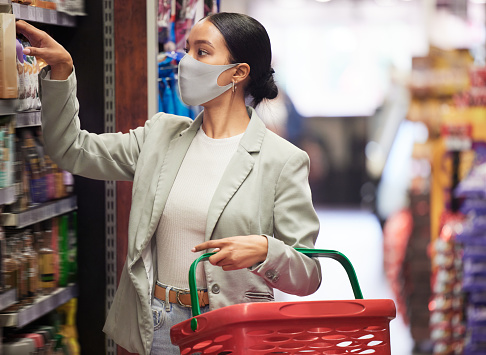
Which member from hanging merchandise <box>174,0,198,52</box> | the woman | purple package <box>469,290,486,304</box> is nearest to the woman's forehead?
the woman

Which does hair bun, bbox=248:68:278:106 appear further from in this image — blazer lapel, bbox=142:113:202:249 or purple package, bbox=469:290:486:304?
purple package, bbox=469:290:486:304

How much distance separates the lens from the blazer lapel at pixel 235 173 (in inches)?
79.4

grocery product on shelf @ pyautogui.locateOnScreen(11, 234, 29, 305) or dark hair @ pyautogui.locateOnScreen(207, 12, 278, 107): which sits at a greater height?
dark hair @ pyautogui.locateOnScreen(207, 12, 278, 107)

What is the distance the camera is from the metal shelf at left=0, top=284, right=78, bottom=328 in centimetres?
225

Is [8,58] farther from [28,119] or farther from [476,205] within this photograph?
[476,205]

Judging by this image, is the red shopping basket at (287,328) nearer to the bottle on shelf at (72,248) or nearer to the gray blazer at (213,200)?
the gray blazer at (213,200)

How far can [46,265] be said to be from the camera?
266 centimetres

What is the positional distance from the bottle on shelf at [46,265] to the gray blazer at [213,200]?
54cm

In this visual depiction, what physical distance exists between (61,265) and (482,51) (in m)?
3.49

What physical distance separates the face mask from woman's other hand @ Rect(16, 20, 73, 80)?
1.11 feet

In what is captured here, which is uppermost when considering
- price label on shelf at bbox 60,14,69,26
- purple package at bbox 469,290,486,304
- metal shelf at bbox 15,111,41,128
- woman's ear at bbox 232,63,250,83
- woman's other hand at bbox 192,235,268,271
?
price label on shelf at bbox 60,14,69,26

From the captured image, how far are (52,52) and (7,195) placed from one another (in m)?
0.46

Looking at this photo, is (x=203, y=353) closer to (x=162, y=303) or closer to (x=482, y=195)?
(x=162, y=303)

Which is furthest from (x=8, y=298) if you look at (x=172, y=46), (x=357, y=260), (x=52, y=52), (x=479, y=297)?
(x=357, y=260)
